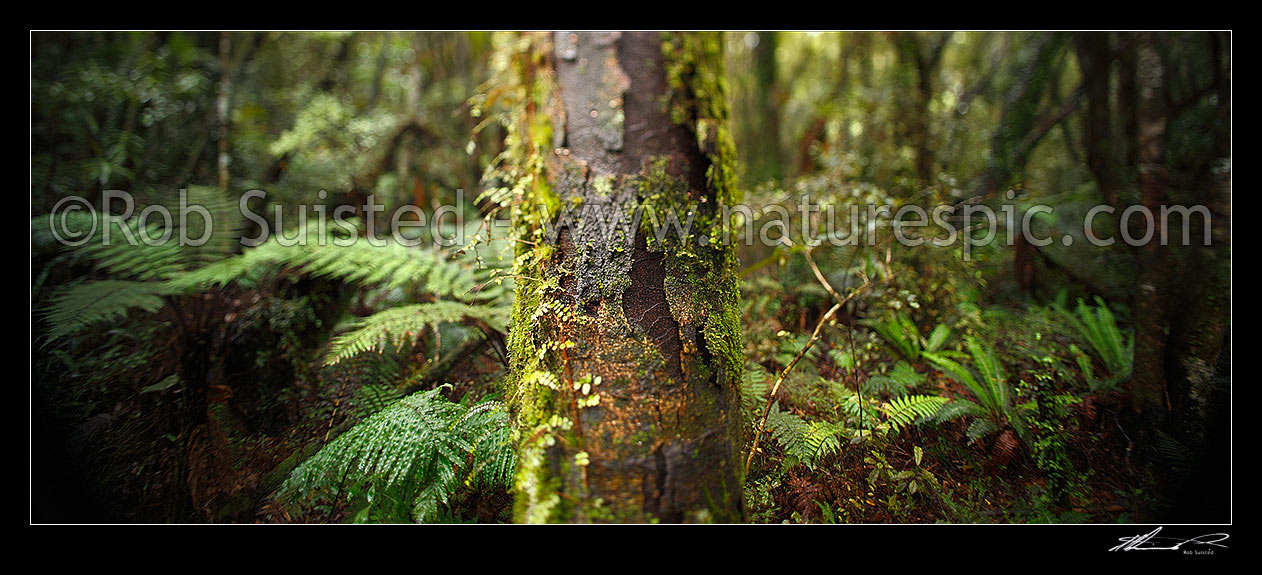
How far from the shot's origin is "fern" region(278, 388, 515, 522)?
1755 millimetres

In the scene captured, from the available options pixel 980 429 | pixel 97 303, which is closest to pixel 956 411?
pixel 980 429

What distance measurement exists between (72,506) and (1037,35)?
7.44 metres

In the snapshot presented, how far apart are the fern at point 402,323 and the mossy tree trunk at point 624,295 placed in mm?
785

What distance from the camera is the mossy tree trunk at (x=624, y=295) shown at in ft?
4.66

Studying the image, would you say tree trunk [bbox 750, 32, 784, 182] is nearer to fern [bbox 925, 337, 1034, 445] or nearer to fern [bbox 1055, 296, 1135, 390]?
fern [bbox 1055, 296, 1135, 390]

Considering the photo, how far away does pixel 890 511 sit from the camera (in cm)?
185

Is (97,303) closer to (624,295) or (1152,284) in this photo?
(624,295)

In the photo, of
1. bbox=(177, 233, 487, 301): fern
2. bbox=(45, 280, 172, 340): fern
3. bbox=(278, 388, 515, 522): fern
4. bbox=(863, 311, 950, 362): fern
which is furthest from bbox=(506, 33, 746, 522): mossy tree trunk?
bbox=(45, 280, 172, 340): fern

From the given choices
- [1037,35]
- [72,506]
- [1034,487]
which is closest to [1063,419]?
[1034,487]

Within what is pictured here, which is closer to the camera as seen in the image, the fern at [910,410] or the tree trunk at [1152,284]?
the fern at [910,410]

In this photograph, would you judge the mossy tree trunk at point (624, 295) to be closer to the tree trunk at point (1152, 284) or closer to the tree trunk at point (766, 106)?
the tree trunk at point (1152, 284)
